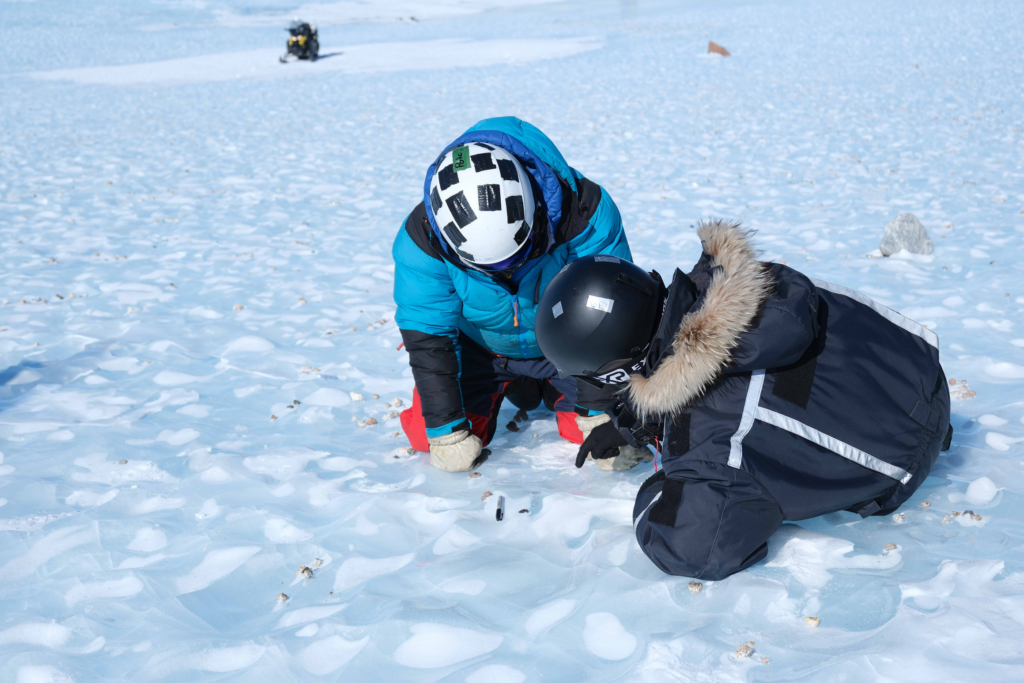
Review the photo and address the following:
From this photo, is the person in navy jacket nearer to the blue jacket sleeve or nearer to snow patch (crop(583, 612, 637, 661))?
snow patch (crop(583, 612, 637, 661))

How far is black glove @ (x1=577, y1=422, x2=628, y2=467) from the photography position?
2975 mm

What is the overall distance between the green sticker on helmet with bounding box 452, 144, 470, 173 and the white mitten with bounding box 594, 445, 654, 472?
1280 millimetres

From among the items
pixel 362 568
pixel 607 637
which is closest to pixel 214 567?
pixel 362 568

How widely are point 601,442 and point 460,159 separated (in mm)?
1239

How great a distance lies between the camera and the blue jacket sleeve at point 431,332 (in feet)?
10.6

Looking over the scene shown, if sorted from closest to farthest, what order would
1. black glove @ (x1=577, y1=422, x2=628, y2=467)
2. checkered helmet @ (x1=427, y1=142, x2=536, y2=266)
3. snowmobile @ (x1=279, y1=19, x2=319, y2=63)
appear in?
checkered helmet @ (x1=427, y1=142, x2=536, y2=266)
black glove @ (x1=577, y1=422, x2=628, y2=467)
snowmobile @ (x1=279, y1=19, x2=319, y2=63)

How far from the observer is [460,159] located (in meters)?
2.93

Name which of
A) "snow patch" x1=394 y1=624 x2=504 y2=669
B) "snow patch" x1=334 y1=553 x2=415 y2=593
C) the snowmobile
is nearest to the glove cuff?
"snow patch" x1=334 y1=553 x2=415 y2=593

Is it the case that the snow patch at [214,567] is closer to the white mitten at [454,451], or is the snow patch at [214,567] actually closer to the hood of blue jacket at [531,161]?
the white mitten at [454,451]

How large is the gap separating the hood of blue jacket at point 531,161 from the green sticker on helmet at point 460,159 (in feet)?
0.28

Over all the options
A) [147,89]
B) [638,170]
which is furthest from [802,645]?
[147,89]

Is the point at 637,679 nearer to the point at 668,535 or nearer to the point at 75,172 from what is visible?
the point at 668,535

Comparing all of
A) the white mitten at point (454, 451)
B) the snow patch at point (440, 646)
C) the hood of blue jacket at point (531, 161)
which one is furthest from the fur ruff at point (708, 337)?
the white mitten at point (454, 451)

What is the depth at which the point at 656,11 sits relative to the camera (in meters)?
38.4
